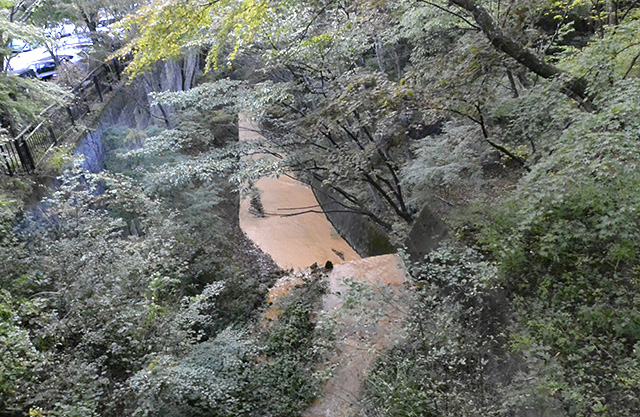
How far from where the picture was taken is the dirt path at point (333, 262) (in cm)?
542

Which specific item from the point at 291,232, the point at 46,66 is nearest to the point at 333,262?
the point at 291,232

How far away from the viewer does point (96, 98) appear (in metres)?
11.2

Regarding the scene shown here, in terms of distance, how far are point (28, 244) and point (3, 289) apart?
64.8 inches

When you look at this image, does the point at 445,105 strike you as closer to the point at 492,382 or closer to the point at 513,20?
the point at 513,20

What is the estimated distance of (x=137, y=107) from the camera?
12.9 m

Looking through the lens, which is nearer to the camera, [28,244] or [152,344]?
[152,344]

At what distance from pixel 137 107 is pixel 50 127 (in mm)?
4835

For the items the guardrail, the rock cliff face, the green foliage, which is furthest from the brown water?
the green foliage

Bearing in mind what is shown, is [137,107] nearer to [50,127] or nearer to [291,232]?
[50,127]

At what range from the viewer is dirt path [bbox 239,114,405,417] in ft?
17.8

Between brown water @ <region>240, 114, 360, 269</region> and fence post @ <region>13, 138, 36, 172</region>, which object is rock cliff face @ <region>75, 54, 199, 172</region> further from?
brown water @ <region>240, 114, 360, 269</region>

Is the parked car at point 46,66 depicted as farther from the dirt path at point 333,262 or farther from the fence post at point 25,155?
the fence post at point 25,155

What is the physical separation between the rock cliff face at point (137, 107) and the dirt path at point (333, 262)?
303 cm

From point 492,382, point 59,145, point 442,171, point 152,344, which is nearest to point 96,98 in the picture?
point 59,145
